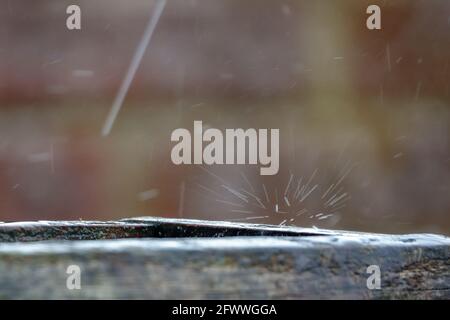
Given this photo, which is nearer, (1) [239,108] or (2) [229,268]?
(2) [229,268]

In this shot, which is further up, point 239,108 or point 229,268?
point 239,108

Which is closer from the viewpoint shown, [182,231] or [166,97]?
[182,231]

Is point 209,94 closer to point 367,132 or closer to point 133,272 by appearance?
point 367,132

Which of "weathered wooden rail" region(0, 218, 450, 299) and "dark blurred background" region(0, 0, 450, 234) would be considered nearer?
"weathered wooden rail" region(0, 218, 450, 299)
